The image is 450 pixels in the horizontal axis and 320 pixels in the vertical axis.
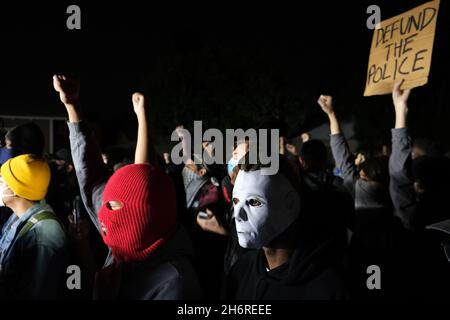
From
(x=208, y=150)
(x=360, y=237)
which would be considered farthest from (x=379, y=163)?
(x=208, y=150)

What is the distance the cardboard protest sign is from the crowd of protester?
0.19 meters

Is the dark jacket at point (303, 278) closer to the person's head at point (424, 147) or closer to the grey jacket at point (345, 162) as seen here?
the grey jacket at point (345, 162)

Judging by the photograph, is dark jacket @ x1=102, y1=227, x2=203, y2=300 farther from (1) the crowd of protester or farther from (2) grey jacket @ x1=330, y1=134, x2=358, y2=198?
(2) grey jacket @ x1=330, y1=134, x2=358, y2=198

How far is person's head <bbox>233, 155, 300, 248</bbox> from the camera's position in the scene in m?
2.18

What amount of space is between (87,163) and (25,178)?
1.77ft

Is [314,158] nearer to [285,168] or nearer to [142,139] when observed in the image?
[142,139]

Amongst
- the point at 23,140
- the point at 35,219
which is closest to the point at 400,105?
the point at 35,219

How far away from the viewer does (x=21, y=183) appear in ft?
9.69

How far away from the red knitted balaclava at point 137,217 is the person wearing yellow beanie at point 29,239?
669mm

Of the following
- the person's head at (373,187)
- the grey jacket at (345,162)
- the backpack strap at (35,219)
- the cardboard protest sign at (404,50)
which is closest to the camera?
the backpack strap at (35,219)

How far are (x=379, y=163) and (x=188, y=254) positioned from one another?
6.46 ft

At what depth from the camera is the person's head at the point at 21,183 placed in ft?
9.68

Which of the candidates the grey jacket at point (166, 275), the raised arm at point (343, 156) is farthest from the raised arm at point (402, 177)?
the grey jacket at point (166, 275)
